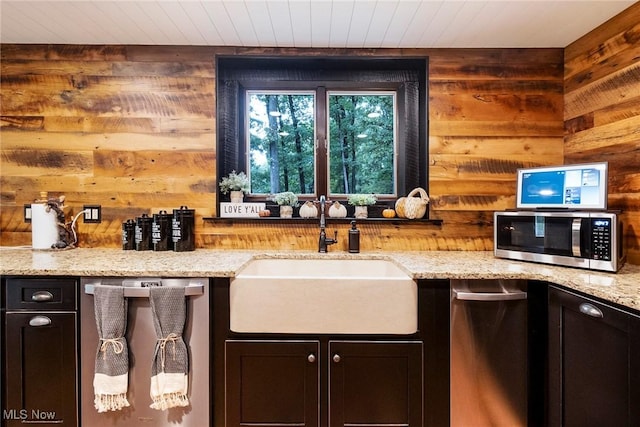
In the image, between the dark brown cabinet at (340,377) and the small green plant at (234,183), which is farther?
the small green plant at (234,183)

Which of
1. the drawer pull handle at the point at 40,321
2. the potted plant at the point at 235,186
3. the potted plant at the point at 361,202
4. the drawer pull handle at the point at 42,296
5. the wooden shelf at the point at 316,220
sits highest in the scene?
the potted plant at the point at 235,186

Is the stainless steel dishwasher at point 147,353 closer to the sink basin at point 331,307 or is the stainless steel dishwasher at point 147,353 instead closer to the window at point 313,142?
the sink basin at point 331,307

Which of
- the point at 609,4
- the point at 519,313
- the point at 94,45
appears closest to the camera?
the point at 519,313

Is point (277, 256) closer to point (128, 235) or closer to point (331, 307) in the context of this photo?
point (331, 307)

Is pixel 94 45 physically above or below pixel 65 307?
above

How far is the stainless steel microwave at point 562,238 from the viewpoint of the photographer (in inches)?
60.2

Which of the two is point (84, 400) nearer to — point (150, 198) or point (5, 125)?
point (150, 198)

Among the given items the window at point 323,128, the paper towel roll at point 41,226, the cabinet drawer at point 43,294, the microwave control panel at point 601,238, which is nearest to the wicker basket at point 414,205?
the window at point 323,128

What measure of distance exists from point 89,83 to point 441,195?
2.33m

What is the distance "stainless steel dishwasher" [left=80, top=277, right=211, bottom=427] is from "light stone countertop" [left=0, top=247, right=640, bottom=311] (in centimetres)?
7

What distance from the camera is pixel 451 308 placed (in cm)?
159

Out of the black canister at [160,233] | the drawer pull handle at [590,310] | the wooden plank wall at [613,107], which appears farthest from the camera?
the black canister at [160,233]

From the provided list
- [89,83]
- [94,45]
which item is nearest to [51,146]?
[89,83]

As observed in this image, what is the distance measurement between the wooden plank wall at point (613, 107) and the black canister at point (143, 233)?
8.47ft
